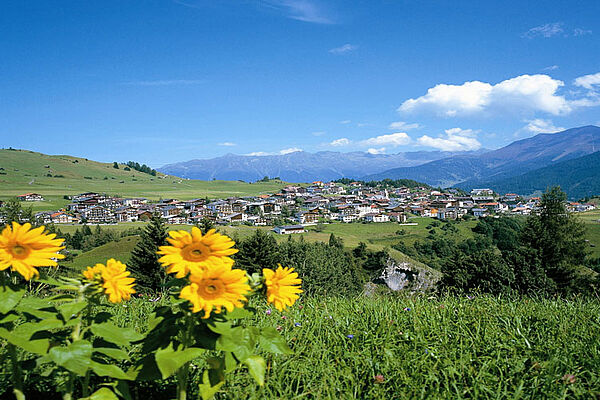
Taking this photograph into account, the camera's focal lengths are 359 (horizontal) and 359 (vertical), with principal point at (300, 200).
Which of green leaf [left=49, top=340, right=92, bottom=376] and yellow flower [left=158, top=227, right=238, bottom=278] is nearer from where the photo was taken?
green leaf [left=49, top=340, right=92, bottom=376]

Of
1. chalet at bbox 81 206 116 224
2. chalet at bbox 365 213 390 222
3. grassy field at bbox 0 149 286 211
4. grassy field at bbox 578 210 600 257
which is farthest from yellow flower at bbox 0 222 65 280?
chalet at bbox 365 213 390 222

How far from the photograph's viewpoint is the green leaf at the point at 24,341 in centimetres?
149

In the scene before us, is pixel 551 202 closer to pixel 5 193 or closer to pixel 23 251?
pixel 23 251

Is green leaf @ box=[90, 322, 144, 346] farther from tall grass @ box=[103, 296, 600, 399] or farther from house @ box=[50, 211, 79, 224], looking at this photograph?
house @ box=[50, 211, 79, 224]

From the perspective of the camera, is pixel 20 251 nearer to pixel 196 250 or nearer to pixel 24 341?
pixel 24 341


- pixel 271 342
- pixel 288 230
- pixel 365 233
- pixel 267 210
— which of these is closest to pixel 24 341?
pixel 271 342

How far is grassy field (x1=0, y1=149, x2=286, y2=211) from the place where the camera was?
12231 cm

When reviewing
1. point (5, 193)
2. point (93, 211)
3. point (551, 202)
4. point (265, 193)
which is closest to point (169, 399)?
point (551, 202)

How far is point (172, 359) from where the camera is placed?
149 cm

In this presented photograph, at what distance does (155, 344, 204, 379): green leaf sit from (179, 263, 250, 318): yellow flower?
20 cm

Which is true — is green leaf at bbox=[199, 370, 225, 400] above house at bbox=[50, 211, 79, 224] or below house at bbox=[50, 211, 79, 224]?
above

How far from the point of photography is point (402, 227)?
102812 millimetres

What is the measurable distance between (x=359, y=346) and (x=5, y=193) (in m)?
134

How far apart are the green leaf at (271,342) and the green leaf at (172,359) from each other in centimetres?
36
